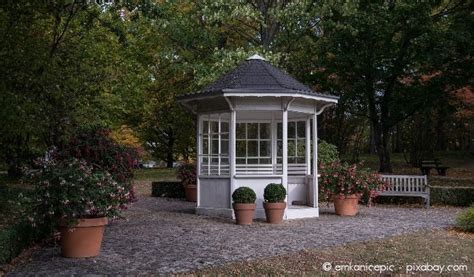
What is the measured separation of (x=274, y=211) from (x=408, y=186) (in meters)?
5.74

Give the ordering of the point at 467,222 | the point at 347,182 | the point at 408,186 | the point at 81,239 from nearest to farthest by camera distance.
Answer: the point at 81,239 < the point at 467,222 < the point at 347,182 < the point at 408,186

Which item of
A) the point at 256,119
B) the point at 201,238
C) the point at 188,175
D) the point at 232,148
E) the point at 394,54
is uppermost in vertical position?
the point at 394,54

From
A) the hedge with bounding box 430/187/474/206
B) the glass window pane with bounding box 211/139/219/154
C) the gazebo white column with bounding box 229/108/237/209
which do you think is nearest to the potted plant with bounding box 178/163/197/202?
the glass window pane with bounding box 211/139/219/154

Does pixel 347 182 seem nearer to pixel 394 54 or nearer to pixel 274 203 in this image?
pixel 274 203

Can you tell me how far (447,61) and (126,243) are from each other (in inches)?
652

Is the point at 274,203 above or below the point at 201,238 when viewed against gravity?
above

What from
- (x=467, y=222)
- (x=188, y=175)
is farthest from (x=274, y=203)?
(x=188, y=175)

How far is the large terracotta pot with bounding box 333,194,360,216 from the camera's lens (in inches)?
517

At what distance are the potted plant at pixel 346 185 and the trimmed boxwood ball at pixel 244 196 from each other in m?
2.57

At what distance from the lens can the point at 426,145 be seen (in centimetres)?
2900

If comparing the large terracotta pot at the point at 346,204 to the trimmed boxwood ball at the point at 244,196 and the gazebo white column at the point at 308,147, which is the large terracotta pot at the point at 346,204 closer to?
the gazebo white column at the point at 308,147

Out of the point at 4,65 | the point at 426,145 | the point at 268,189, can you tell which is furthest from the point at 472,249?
the point at 426,145

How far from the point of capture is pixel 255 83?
1243 cm

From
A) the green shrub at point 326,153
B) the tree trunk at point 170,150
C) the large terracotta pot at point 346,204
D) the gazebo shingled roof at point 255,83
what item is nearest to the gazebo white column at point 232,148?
the gazebo shingled roof at point 255,83
